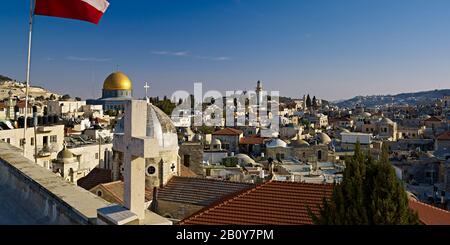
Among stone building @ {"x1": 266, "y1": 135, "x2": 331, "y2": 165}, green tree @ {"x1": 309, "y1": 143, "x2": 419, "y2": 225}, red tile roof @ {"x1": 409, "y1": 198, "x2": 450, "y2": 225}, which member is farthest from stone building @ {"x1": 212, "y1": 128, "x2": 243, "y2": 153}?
green tree @ {"x1": 309, "y1": 143, "x2": 419, "y2": 225}

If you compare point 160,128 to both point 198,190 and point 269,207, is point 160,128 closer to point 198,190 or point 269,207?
point 198,190

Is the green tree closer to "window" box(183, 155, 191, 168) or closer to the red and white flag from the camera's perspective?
the red and white flag

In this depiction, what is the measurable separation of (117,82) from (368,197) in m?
55.8

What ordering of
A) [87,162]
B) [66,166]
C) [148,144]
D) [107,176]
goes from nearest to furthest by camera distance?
[148,144] → [107,176] → [66,166] → [87,162]

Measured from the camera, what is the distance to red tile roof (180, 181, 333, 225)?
30.3ft

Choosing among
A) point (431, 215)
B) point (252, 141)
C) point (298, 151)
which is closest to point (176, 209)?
point (431, 215)

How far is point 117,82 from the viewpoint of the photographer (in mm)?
58844

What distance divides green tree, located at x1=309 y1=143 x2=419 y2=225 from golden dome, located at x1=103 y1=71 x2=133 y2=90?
55.4 meters

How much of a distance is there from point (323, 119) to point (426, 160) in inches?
1906

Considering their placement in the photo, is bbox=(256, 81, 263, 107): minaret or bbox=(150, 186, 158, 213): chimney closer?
bbox=(150, 186, 158, 213): chimney

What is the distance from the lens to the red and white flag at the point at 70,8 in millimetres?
7566

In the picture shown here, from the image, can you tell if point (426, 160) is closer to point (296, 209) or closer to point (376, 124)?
point (296, 209)

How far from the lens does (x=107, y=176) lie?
690 inches
